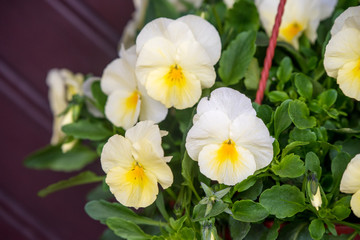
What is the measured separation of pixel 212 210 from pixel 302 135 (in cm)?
14

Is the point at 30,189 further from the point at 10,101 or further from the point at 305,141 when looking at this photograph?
the point at 305,141

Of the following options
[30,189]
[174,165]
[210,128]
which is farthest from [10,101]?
[210,128]

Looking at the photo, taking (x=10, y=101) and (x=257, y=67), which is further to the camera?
(x=10, y=101)

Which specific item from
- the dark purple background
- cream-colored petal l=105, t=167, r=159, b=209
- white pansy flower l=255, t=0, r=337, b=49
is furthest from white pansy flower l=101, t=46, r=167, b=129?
the dark purple background

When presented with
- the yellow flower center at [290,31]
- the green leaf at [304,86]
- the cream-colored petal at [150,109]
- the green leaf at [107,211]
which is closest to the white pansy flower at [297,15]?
the yellow flower center at [290,31]

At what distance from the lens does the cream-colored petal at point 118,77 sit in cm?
68

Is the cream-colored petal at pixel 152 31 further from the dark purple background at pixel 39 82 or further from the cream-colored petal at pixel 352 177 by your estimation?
the dark purple background at pixel 39 82

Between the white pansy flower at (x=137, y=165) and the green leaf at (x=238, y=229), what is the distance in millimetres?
97

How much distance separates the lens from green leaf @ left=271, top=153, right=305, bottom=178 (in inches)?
21.5

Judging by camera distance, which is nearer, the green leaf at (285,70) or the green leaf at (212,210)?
the green leaf at (212,210)

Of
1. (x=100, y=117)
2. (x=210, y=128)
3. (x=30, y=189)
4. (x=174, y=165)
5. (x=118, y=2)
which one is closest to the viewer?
(x=210, y=128)

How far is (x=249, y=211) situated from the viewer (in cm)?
56

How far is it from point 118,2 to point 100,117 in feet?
1.55

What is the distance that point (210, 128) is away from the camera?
53 centimetres
